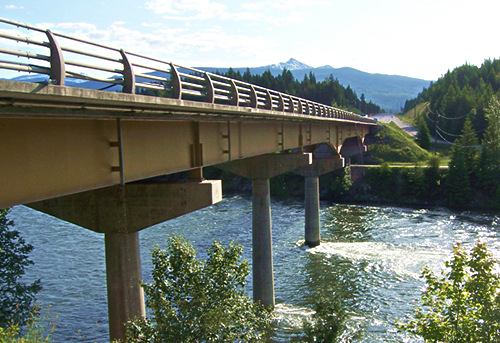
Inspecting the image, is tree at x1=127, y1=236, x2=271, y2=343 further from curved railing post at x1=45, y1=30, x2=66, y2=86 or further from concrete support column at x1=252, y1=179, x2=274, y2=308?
concrete support column at x1=252, y1=179, x2=274, y2=308

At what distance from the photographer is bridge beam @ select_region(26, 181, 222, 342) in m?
11.1

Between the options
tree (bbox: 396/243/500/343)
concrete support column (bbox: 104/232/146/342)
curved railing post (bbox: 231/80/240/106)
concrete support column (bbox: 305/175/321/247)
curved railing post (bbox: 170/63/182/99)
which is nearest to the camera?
curved railing post (bbox: 170/63/182/99)

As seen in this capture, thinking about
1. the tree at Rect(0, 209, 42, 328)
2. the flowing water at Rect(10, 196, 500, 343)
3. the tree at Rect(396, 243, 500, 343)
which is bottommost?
the flowing water at Rect(10, 196, 500, 343)

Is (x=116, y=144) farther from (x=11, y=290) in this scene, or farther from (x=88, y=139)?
(x=11, y=290)

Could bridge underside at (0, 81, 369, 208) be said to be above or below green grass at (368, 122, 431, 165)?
above

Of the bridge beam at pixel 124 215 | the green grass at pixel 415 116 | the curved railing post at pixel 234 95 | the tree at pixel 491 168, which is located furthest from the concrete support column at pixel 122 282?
the green grass at pixel 415 116

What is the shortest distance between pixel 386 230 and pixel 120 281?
102 ft

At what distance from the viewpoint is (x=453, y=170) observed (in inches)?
2090

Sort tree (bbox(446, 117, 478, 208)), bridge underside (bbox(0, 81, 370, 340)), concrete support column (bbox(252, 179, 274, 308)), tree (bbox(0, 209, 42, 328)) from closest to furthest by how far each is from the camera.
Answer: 1. bridge underside (bbox(0, 81, 370, 340))
2. tree (bbox(0, 209, 42, 328))
3. concrete support column (bbox(252, 179, 274, 308))
4. tree (bbox(446, 117, 478, 208))

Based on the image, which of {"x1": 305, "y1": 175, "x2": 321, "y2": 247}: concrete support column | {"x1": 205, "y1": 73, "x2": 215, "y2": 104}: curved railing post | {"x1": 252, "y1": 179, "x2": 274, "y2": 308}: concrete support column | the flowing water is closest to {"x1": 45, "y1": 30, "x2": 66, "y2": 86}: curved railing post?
{"x1": 205, "y1": 73, "x2": 215, "y2": 104}: curved railing post

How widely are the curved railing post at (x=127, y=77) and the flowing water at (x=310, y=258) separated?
10325 mm

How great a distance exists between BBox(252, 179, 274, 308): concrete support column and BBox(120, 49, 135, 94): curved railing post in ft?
51.3

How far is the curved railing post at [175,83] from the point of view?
959 cm

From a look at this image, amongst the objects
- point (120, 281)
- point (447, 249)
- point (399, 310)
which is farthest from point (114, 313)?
point (447, 249)
